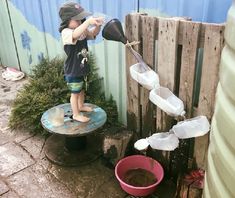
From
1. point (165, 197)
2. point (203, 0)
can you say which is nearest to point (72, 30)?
Result: point (203, 0)

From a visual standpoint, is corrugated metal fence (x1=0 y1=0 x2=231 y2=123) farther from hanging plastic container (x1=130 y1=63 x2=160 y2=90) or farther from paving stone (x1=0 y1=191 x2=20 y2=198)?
paving stone (x1=0 y1=191 x2=20 y2=198)

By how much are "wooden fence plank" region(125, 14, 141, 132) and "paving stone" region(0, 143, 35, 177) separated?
4.51ft

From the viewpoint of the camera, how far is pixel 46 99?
13.4 ft

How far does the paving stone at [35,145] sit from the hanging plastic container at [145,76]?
1.76 m

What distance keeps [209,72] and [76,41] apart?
1.37m

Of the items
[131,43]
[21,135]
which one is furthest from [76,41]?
[21,135]

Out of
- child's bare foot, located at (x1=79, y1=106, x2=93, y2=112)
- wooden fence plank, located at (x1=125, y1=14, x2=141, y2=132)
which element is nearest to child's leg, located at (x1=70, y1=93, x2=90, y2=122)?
child's bare foot, located at (x1=79, y1=106, x2=93, y2=112)

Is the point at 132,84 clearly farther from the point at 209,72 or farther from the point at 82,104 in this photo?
the point at 209,72

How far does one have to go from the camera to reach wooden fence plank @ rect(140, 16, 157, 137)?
278 cm

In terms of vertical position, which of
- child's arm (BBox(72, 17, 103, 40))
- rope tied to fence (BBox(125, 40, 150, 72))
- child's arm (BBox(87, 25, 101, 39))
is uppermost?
child's arm (BBox(72, 17, 103, 40))

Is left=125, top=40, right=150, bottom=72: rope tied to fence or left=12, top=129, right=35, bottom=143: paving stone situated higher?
left=125, top=40, right=150, bottom=72: rope tied to fence

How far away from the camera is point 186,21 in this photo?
247 cm

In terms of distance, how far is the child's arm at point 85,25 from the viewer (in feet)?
8.87

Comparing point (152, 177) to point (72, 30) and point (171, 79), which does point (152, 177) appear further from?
point (72, 30)
